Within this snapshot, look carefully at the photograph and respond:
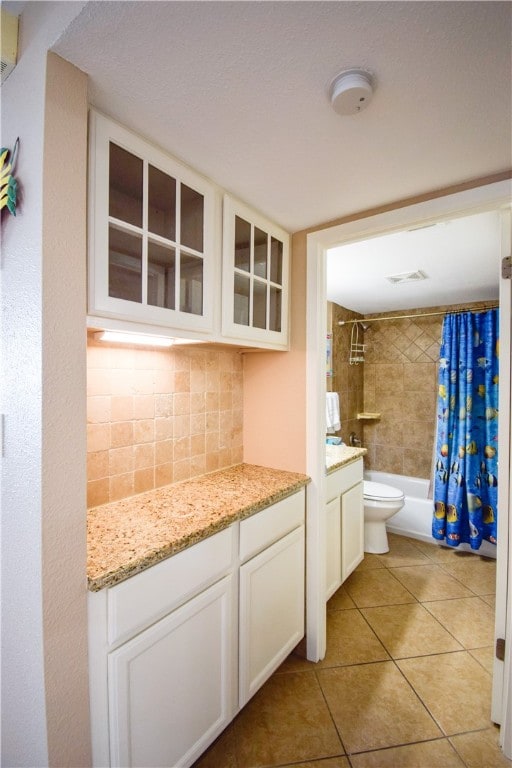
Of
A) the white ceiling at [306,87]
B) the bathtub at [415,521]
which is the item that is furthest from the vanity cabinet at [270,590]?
the bathtub at [415,521]

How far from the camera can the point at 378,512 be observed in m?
2.70

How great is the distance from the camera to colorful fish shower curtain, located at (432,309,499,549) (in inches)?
109

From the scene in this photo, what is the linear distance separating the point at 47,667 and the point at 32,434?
534 mm

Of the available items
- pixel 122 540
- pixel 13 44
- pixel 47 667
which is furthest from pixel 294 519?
pixel 13 44

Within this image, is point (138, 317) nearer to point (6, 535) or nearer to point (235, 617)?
point (6, 535)

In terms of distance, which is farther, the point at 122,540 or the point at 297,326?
the point at 297,326

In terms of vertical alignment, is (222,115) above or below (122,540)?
above

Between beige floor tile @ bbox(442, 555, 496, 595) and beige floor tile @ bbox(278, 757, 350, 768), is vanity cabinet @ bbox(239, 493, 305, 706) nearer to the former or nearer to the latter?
beige floor tile @ bbox(278, 757, 350, 768)

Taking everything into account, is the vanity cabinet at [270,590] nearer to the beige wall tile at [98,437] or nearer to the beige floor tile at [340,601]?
the beige floor tile at [340,601]

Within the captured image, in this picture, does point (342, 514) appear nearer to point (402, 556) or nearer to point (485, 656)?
point (485, 656)

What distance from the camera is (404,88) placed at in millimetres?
880

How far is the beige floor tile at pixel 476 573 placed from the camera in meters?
2.35

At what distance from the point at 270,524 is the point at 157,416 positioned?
2.24 feet

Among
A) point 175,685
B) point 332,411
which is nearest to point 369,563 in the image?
point 332,411
